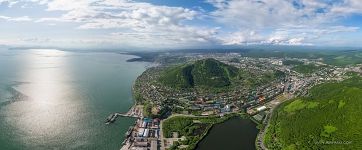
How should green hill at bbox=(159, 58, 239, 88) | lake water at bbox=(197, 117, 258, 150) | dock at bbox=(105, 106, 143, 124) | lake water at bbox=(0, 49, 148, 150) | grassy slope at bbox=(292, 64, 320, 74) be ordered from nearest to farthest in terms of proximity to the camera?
lake water at bbox=(197, 117, 258, 150), lake water at bbox=(0, 49, 148, 150), dock at bbox=(105, 106, 143, 124), green hill at bbox=(159, 58, 239, 88), grassy slope at bbox=(292, 64, 320, 74)

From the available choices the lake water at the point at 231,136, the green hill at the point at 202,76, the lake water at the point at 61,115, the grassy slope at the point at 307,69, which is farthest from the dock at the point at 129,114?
the grassy slope at the point at 307,69

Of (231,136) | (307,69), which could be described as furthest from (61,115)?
(307,69)

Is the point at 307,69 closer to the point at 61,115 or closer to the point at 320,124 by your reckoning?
the point at 320,124

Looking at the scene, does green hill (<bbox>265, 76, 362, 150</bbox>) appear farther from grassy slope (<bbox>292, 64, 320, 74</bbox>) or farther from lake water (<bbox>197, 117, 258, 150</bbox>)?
grassy slope (<bbox>292, 64, 320, 74</bbox>)

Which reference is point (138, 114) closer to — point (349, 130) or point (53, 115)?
point (53, 115)

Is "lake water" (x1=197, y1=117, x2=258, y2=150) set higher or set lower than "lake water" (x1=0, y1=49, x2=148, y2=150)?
lower

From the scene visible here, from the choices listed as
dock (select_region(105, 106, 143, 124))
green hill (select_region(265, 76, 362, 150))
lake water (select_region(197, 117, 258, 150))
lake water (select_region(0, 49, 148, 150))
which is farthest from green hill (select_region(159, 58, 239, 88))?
green hill (select_region(265, 76, 362, 150))
